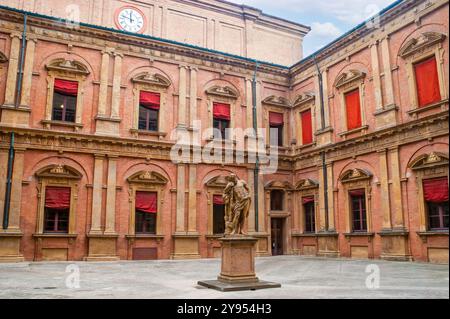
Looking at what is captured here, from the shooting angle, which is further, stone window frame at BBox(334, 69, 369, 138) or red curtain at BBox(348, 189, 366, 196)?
stone window frame at BBox(334, 69, 369, 138)

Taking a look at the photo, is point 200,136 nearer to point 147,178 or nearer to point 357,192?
point 147,178

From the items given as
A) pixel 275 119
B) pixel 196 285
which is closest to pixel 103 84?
pixel 275 119

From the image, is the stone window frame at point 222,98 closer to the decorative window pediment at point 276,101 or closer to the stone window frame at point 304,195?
the decorative window pediment at point 276,101

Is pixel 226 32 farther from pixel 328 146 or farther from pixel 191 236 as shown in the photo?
pixel 191 236

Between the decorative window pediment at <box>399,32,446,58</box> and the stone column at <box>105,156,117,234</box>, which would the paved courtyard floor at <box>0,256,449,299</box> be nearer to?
the stone column at <box>105,156,117,234</box>

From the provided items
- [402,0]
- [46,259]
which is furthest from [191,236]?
[402,0]

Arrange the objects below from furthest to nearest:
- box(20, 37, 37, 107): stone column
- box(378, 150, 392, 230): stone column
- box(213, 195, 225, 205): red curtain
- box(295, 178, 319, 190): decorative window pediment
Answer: box(295, 178, 319, 190): decorative window pediment
box(213, 195, 225, 205): red curtain
box(20, 37, 37, 107): stone column
box(378, 150, 392, 230): stone column

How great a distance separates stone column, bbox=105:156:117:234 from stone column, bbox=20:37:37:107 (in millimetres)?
4374

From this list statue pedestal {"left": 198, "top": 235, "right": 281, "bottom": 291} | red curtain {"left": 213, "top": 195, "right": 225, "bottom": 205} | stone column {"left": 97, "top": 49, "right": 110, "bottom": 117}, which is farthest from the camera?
red curtain {"left": 213, "top": 195, "right": 225, "bottom": 205}

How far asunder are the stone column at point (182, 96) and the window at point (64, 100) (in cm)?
507

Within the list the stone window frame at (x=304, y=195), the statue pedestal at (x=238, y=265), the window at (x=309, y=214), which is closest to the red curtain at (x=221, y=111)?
the stone window frame at (x=304, y=195)

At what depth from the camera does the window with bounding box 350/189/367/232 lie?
19.3 meters

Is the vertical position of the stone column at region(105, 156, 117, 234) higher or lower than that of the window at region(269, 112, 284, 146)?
lower

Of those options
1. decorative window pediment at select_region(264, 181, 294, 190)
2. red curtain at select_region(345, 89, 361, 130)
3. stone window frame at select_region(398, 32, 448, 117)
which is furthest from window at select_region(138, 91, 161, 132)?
stone window frame at select_region(398, 32, 448, 117)
